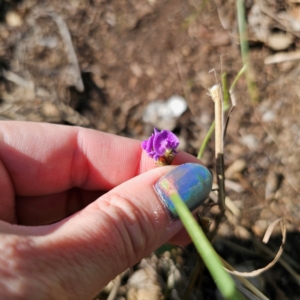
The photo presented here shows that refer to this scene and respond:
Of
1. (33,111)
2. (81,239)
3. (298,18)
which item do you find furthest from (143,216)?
(298,18)

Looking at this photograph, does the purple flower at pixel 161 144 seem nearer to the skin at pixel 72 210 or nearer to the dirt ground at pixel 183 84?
the skin at pixel 72 210

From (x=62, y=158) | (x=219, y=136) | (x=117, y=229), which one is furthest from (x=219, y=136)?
(x=62, y=158)

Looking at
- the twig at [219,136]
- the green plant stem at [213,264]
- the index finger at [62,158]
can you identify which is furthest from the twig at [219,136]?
the green plant stem at [213,264]

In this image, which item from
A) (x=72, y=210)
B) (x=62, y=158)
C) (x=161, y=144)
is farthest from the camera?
(x=72, y=210)

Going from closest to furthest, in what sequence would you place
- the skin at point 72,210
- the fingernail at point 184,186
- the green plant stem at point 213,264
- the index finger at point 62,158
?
the green plant stem at point 213,264, the skin at point 72,210, the fingernail at point 184,186, the index finger at point 62,158

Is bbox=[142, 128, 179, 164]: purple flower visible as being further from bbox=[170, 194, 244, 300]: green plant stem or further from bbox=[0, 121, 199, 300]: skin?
bbox=[170, 194, 244, 300]: green plant stem

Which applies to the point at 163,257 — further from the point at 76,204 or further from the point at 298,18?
the point at 298,18

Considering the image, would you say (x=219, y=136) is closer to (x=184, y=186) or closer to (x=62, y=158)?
(x=184, y=186)
